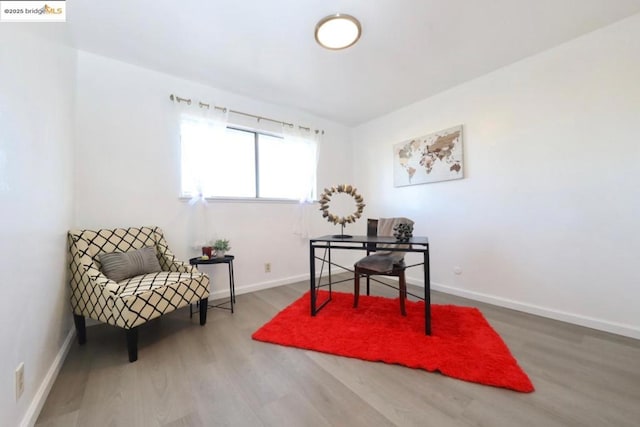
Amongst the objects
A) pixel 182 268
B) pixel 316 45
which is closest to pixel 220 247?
pixel 182 268

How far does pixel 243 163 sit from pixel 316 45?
1595 mm

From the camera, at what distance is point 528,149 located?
2334mm

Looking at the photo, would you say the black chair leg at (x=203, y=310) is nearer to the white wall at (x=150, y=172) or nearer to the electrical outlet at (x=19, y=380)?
the white wall at (x=150, y=172)

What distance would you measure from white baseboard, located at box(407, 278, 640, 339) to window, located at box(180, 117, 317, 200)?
223cm

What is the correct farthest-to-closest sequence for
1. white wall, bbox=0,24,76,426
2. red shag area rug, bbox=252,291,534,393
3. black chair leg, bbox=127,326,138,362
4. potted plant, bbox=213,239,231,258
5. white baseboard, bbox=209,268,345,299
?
white baseboard, bbox=209,268,345,299
potted plant, bbox=213,239,231,258
black chair leg, bbox=127,326,138,362
red shag area rug, bbox=252,291,534,393
white wall, bbox=0,24,76,426

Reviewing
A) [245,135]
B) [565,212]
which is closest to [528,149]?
[565,212]

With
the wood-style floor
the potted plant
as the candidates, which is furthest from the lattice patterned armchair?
the potted plant

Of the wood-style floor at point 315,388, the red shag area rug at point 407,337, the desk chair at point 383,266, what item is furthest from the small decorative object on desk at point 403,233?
the wood-style floor at point 315,388

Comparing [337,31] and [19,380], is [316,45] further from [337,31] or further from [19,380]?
[19,380]

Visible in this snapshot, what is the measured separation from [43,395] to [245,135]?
2.75 m

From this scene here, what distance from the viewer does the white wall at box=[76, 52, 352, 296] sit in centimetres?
222

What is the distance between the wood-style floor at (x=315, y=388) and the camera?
1.14m

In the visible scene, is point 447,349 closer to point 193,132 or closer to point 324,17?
point 324,17

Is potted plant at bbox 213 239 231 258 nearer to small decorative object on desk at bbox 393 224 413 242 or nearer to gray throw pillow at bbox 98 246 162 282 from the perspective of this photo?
gray throw pillow at bbox 98 246 162 282
